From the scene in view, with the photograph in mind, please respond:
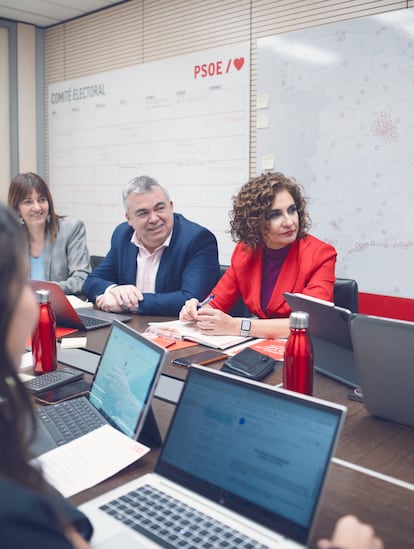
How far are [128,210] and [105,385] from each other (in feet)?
5.17

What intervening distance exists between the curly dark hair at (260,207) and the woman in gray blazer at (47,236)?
3.59 feet

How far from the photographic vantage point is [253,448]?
37.0 inches

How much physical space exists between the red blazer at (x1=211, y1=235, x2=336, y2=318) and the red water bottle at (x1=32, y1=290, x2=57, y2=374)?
982 millimetres

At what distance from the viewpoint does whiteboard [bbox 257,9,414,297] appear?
305cm

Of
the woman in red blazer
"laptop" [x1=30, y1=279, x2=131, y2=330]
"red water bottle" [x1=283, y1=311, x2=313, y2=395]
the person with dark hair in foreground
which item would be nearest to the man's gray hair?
the woman in red blazer

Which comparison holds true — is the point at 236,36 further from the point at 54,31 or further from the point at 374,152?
the point at 54,31

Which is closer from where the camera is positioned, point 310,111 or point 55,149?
point 310,111

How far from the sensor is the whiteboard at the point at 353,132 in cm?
305

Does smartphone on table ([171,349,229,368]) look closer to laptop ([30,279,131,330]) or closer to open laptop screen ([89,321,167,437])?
open laptop screen ([89,321,167,437])

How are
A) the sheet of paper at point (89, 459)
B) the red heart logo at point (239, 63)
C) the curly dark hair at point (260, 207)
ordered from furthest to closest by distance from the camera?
the red heart logo at point (239, 63), the curly dark hair at point (260, 207), the sheet of paper at point (89, 459)

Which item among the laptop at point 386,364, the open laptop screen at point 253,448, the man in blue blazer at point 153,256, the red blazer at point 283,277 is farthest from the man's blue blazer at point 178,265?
the open laptop screen at point 253,448

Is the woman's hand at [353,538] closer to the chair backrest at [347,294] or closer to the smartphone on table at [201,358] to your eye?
the smartphone on table at [201,358]

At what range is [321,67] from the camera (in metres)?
3.34

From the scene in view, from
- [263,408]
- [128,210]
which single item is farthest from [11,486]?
[128,210]
